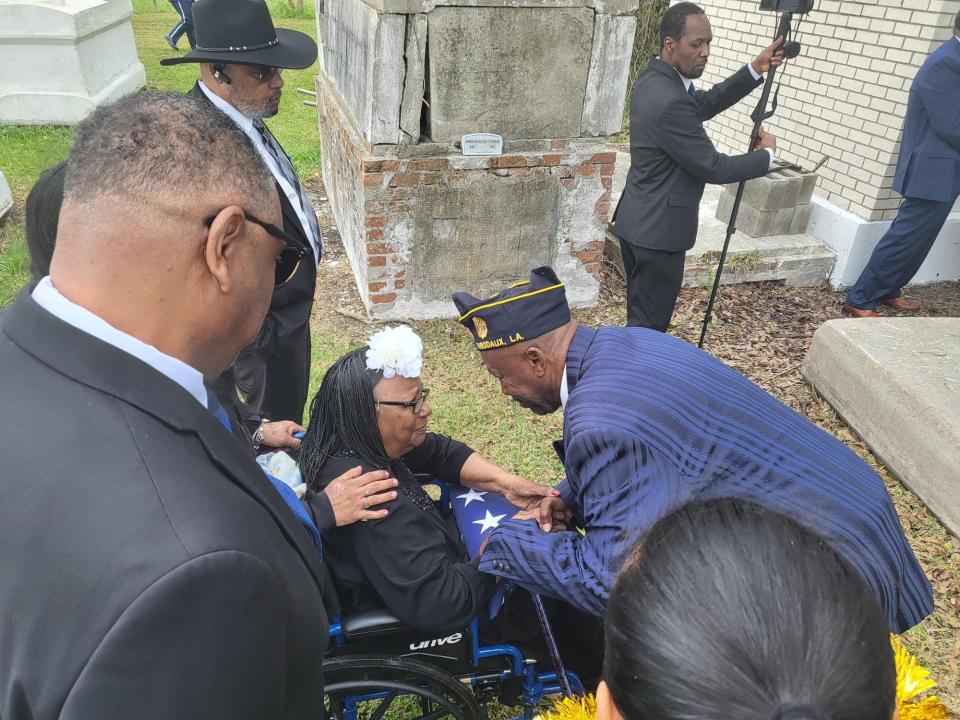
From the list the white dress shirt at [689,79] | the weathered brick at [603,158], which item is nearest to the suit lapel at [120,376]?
the white dress shirt at [689,79]

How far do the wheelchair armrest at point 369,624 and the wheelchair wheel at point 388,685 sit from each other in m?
0.07

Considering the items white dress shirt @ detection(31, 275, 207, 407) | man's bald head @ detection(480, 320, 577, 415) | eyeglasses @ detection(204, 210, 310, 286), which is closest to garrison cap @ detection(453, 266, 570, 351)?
man's bald head @ detection(480, 320, 577, 415)

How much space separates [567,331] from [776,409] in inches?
26.3

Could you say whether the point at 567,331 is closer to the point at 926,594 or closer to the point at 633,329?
the point at 633,329

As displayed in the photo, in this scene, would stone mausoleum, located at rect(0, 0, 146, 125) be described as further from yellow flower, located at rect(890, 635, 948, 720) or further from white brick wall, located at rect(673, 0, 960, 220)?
yellow flower, located at rect(890, 635, 948, 720)

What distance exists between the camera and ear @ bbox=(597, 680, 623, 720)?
932 millimetres

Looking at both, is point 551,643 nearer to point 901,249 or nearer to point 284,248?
point 284,248

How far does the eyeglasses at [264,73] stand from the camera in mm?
3094

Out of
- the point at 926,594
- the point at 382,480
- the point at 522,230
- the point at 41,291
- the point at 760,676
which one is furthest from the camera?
the point at 522,230

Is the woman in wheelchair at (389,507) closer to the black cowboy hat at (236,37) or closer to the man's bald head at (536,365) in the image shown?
the man's bald head at (536,365)

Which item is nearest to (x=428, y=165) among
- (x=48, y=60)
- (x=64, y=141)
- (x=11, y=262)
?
(x=11, y=262)

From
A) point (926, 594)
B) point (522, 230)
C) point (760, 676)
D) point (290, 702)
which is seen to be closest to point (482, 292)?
point (522, 230)

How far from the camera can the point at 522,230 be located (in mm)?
4848

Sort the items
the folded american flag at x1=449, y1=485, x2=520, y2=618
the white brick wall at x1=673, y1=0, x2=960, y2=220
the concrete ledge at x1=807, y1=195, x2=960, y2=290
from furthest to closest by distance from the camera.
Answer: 1. the concrete ledge at x1=807, y1=195, x2=960, y2=290
2. the white brick wall at x1=673, y1=0, x2=960, y2=220
3. the folded american flag at x1=449, y1=485, x2=520, y2=618
